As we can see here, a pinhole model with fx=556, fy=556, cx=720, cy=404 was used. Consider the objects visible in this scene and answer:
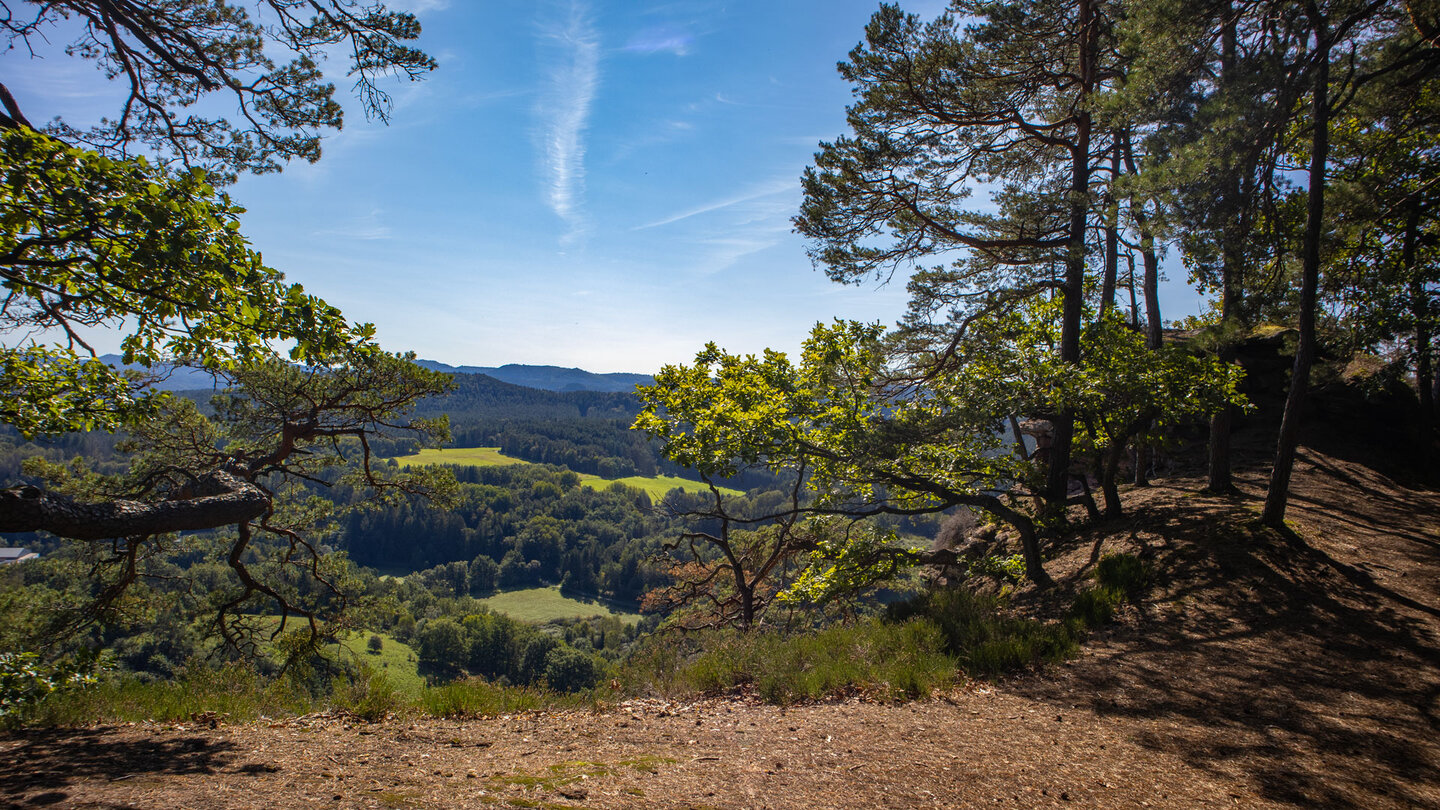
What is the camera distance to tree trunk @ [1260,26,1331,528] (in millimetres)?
6906

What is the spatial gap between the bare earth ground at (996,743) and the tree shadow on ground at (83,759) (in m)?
0.02

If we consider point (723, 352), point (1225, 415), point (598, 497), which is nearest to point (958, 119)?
point (723, 352)

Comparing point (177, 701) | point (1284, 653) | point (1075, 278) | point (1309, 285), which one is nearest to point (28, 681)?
point (177, 701)

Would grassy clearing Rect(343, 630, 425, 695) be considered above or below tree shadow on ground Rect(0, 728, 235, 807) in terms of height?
below

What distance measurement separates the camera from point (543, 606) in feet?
221

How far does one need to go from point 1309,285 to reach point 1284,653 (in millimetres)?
4895

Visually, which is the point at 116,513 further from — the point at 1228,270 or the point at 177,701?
the point at 1228,270

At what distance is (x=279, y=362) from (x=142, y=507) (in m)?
5.06

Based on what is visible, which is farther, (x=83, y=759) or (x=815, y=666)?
(x=815, y=666)

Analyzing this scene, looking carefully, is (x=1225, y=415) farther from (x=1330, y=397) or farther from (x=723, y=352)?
(x=723, y=352)

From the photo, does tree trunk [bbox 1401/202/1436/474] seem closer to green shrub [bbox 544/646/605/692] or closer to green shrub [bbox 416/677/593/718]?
green shrub [bbox 416/677/593/718]

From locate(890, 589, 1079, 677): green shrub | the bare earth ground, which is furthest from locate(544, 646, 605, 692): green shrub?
the bare earth ground

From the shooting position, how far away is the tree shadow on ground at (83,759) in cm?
307

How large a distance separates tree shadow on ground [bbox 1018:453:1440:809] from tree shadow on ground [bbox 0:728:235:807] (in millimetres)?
6781
